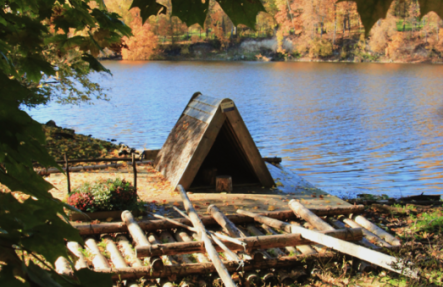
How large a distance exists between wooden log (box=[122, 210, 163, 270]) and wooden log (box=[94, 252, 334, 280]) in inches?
4.3

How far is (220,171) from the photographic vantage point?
12.1 metres

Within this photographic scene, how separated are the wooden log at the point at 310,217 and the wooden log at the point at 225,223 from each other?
4.52 feet

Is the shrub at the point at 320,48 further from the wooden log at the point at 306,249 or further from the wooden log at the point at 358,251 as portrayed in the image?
the wooden log at the point at 358,251

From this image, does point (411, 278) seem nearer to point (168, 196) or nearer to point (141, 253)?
point (141, 253)

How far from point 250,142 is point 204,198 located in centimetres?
175

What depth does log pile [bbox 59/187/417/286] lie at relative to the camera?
18.4 feet

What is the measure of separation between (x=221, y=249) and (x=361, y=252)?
195cm

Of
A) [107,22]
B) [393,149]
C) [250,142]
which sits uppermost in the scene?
[107,22]

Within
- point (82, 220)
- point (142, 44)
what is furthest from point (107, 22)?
point (142, 44)

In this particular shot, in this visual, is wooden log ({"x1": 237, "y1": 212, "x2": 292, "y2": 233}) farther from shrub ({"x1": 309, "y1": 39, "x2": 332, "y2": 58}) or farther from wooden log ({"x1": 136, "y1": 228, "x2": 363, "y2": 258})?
shrub ({"x1": 309, "y1": 39, "x2": 332, "y2": 58})

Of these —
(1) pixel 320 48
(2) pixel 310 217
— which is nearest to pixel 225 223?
(2) pixel 310 217

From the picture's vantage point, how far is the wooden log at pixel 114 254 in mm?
5869

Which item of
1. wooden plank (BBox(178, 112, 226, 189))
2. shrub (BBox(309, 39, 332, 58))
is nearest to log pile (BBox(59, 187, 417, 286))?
wooden plank (BBox(178, 112, 226, 189))

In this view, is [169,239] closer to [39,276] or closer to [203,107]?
[203,107]
